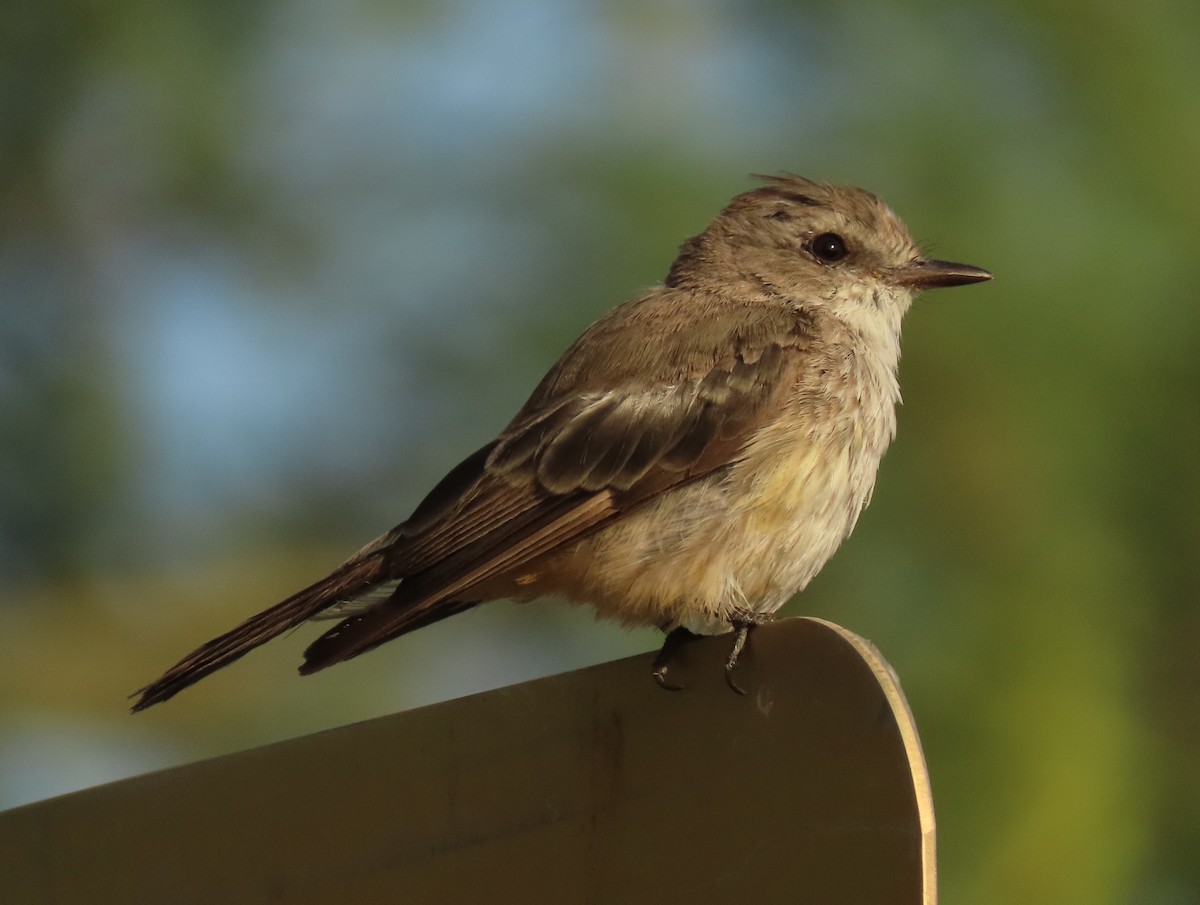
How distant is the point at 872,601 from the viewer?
464cm

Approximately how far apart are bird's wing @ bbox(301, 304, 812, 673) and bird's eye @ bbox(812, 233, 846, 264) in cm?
67

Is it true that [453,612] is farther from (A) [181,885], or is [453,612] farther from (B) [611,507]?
(A) [181,885]

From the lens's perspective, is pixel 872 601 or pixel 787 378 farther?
pixel 872 601

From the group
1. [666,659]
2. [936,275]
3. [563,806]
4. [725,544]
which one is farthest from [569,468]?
[563,806]

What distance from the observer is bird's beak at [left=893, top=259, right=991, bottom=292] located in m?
4.55

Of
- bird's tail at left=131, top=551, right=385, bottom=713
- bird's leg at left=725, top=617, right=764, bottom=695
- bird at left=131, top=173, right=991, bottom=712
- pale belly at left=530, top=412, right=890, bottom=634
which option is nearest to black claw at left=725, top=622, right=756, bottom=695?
bird's leg at left=725, top=617, right=764, bottom=695

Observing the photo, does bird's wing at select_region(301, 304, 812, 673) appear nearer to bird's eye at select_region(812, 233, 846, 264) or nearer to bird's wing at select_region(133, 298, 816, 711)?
bird's wing at select_region(133, 298, 816, 711)

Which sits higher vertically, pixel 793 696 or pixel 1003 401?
pixel 1003 401

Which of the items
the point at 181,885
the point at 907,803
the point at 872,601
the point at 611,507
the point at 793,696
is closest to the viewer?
the point at 907,803

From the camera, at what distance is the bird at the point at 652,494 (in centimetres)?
367

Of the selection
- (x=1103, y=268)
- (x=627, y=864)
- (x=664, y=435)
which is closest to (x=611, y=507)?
(x=664, y=435)

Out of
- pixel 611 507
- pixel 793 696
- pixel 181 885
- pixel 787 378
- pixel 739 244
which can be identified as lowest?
pixel 181 885

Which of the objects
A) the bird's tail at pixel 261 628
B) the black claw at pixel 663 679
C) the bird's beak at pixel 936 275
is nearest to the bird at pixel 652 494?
the bird's tail at pixel 261 628

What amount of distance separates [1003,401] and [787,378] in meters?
1.12
